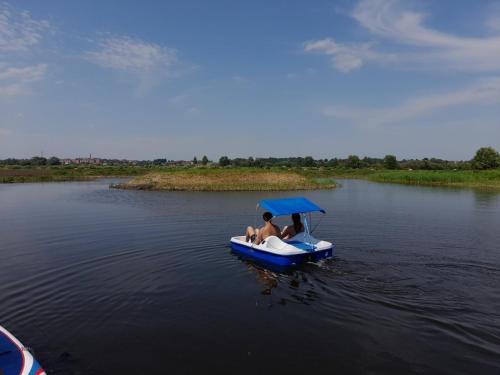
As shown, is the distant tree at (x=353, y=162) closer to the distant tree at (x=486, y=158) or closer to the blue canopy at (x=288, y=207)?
the distant tree at (x=486, y=158)

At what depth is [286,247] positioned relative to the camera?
15.6m

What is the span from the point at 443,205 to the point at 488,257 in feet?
70.1

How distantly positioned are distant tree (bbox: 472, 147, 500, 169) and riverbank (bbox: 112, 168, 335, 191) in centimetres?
5822

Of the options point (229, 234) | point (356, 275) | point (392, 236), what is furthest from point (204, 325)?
point (392, 236)

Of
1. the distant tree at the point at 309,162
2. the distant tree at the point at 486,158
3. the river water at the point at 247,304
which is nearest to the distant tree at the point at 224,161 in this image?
the distant tree at the point at 309,162

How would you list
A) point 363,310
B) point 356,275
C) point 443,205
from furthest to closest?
point 443,205
point 356,275
point 363,310

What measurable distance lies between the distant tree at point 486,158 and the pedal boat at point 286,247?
97.3 meters

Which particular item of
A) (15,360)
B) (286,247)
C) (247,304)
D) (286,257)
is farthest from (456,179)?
(15,360)

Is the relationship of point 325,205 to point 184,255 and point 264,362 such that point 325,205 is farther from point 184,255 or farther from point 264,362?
point 264,362

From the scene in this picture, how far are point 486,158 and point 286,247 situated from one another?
10073cm

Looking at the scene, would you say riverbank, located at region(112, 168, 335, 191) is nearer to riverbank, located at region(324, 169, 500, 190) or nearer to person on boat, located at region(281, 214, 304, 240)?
riverbank, located at region(324, 169, 500, 190)

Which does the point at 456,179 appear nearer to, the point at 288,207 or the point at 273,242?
the point at 288,207

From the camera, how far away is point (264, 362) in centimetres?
868

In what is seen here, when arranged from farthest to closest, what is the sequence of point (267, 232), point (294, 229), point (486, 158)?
point (486, 158), point (294, 229), point (267, 232)
